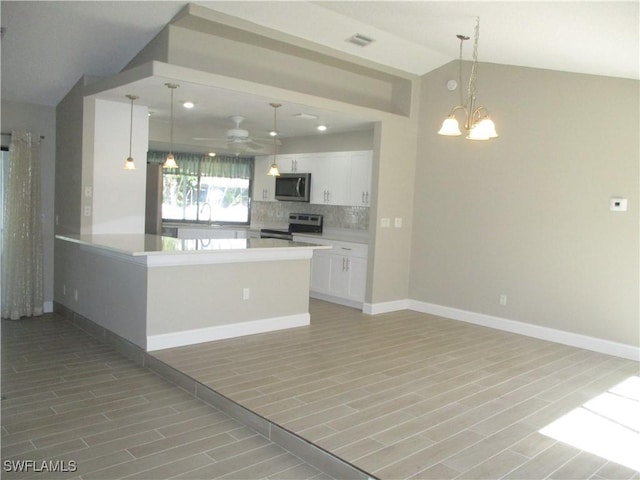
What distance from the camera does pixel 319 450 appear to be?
2828 mm

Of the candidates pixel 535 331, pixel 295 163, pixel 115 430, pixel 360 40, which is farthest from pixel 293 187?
pixel 115 430

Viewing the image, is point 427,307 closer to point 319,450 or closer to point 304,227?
point 304,227

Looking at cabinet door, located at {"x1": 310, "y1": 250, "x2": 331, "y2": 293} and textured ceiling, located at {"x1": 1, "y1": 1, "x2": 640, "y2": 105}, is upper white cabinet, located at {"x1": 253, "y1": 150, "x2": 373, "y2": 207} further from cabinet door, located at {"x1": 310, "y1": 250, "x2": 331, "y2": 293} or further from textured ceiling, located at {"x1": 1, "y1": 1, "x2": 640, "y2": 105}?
textured ceiling, located at {"x1": 1, "y1": 1, "x2": 640, "y2": 105}

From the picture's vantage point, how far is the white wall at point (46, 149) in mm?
5844

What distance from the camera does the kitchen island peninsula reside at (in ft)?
14.5

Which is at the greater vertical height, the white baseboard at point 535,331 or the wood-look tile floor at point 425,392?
the white baseboard at point 535,331

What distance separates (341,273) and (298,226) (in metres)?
1.70

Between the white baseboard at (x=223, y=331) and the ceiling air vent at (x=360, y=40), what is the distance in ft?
9.63

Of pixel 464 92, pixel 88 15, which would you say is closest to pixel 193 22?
pixel 88 15

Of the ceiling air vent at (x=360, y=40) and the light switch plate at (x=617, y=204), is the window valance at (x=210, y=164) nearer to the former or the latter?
the ceiling air vent at (x=360, y=40)

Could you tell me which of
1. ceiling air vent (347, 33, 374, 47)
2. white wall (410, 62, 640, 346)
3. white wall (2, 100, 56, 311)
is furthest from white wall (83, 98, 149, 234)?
white wall (410, 62, 640, 346)

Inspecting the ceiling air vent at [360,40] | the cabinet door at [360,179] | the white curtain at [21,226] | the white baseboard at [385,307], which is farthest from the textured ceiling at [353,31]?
the white baseboard at [385,307]

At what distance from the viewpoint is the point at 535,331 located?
5.45m

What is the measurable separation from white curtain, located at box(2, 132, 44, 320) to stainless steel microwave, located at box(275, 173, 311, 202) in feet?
11.5
